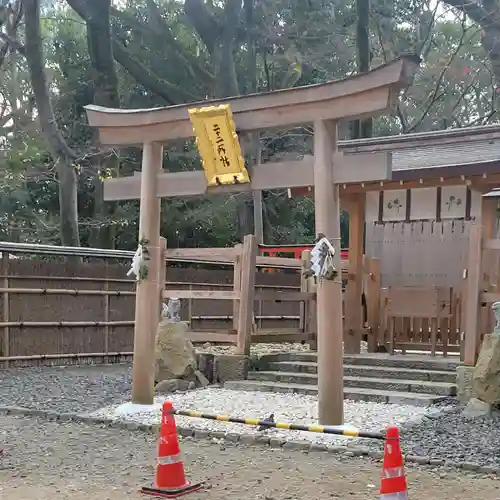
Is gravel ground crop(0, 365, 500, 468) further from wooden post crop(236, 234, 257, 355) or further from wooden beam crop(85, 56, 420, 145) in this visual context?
wooden beam crop(85, 56, 420, 145)

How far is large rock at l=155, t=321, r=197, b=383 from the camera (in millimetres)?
9555

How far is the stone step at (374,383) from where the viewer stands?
27.8ft

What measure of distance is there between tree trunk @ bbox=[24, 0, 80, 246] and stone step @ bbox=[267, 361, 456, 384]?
6.96m

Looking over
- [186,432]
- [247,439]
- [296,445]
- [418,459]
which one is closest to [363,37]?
[186,432]

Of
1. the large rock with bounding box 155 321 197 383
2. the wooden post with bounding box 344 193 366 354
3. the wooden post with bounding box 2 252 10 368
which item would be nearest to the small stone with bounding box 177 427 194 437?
the large rock with bounding box 155 321 197 383

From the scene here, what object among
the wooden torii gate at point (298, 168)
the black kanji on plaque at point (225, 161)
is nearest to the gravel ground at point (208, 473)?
the wooden torii gate at point (298, 168)

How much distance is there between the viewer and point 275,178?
7258mm

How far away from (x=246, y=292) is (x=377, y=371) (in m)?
2.12

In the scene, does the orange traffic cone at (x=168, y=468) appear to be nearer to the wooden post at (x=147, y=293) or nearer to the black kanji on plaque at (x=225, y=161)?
the wooden post at (x=147, y=293)

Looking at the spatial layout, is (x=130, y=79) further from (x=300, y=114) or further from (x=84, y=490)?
(x=84, y=490)

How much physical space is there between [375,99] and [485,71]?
16.7m

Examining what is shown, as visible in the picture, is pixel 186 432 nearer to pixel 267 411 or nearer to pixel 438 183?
pixel 267 411

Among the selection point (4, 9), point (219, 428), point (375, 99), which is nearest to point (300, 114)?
point (375, 99)

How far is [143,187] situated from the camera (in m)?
8.07
